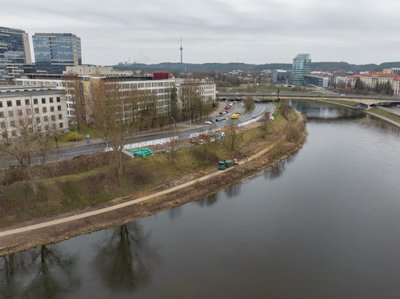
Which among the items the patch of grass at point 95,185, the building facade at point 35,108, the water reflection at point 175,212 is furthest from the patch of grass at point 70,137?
the water reflection at point 175,212

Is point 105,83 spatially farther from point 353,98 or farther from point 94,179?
point 353,98

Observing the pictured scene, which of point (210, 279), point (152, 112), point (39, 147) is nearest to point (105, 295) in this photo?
point (210, 279)

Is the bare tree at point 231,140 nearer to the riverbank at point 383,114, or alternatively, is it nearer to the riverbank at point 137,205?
the riverbank at point 137,205

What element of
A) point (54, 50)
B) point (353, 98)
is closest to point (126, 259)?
point (353, 98)

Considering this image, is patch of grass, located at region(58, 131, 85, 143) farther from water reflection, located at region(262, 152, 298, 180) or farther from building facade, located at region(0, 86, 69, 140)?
water reflection, located at region(262, 152, 298, 180)

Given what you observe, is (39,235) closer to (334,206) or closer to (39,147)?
(39,147)
